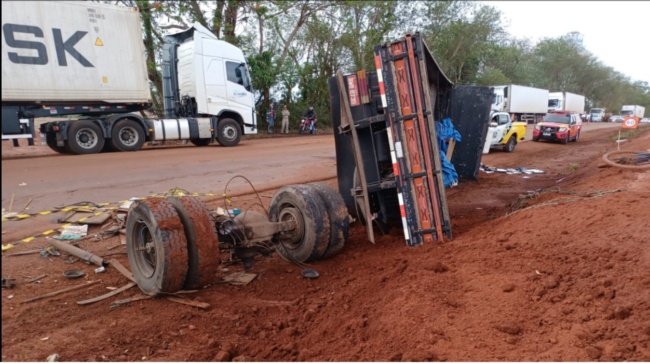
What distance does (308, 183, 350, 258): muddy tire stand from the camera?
15.0ft

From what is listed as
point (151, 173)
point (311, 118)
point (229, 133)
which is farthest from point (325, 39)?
point (151, 173)

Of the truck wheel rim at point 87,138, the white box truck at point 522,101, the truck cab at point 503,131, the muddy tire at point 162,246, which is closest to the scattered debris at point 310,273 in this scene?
the muddy tire at point 162,246

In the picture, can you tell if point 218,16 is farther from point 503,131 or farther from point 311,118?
point 503,131

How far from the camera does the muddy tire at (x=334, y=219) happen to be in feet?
15.0

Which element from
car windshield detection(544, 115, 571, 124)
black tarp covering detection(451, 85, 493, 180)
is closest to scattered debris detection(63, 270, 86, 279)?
black tarp covering detection(451, 85, 493, 180)

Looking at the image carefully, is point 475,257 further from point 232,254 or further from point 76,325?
point 76,325

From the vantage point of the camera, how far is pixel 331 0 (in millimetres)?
23812

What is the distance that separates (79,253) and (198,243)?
→ 188cm

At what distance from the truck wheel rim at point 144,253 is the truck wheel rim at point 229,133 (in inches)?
496

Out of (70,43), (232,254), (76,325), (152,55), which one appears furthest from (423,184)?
(152,55)

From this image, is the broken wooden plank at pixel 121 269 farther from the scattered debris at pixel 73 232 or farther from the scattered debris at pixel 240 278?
the scattered debris at pixel 73 232

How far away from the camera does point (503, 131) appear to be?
53.2 feet

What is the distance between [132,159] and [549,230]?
1057 centimetres

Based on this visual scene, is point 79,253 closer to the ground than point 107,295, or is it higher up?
higher up
